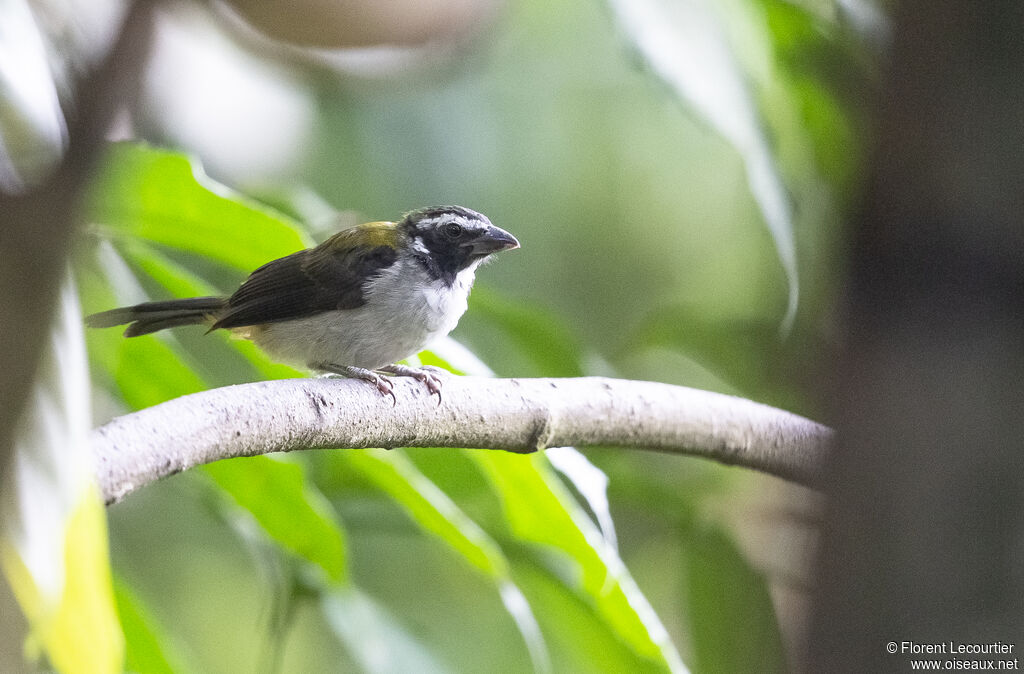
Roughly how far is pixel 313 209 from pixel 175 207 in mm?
853

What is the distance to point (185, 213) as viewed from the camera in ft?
6.57

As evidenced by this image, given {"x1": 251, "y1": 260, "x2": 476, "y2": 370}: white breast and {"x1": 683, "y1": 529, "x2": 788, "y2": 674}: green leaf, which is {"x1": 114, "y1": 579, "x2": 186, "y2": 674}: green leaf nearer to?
{"x1": 251, "y1": 260, "x2": 476, "y2": 370}: white breast

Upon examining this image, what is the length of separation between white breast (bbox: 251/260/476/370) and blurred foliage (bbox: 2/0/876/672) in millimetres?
111

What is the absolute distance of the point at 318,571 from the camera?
252 centimetres

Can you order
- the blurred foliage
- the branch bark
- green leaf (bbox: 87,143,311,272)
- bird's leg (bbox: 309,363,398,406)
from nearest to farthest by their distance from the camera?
the branch bark, green leaf (bbox: 87,143,311,272), the blurred foliage, bird's leg (bbox: 309,363,398,406)

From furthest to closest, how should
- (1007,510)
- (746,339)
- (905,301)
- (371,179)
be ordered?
(371,179)
(746,339)
(905,301)
(1007,510)

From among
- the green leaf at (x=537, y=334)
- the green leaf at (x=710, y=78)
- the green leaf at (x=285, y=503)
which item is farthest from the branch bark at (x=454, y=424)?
the green leaf at (x=710, y=78)

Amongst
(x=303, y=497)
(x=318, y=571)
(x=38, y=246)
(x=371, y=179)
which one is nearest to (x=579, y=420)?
(x=303, y=497)

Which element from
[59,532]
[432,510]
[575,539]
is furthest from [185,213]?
[59,532]

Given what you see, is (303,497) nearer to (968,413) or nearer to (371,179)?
(968,413)

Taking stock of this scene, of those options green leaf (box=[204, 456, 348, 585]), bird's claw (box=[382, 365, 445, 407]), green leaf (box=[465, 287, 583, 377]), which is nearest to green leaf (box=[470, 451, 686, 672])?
bird's claw (box=[382, 365, 445, 407])

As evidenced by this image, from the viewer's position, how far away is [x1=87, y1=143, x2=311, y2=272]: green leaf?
6.34 feet

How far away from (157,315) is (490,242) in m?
1.00

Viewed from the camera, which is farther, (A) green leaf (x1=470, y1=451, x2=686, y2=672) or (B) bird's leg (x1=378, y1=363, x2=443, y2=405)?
(B) bird's leg (x1=378, y1=363, x2=443, y2=405)
